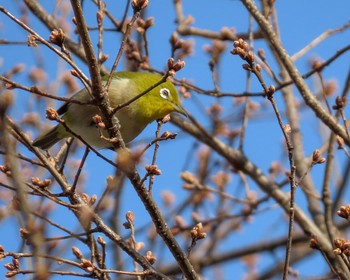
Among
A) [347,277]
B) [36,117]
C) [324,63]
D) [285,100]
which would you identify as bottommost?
[347,277]

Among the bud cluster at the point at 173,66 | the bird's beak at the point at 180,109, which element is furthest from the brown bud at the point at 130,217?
the bird's beak at the point at 180,109

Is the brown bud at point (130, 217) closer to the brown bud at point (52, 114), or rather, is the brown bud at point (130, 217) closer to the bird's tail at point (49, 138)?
the brown bud at point (52, 114)

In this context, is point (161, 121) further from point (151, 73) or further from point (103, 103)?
point (151, 73)

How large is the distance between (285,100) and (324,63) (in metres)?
1.52

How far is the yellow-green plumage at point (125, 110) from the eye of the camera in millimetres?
4945

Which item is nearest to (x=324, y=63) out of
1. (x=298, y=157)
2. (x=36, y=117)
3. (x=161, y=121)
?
(x=298, y=157)

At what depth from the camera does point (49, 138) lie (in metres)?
5.46

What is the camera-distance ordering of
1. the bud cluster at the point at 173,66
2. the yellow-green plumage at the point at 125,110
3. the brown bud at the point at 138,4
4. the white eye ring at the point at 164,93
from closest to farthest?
1. the bud cluster at the point at 173,66
2. the brown bud at the point at 138,4
3. the yellow-green plumage at the point at 125,110
4. the white eye ring at the point at 164,93

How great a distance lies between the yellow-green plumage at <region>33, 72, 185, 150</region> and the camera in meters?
4.95

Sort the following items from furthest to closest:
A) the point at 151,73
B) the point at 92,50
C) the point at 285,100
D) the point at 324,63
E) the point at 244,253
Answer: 1. the point at 244,253
2. the point at 285,100
3. the point at 151,73
4. the point at 324,63
5. the point at 92,50

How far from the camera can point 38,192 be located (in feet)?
10.5

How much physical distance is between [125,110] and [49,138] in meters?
0.93

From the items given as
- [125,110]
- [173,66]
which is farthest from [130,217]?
[125,110]

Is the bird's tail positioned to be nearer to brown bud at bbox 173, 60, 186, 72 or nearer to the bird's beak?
the bird's beak
